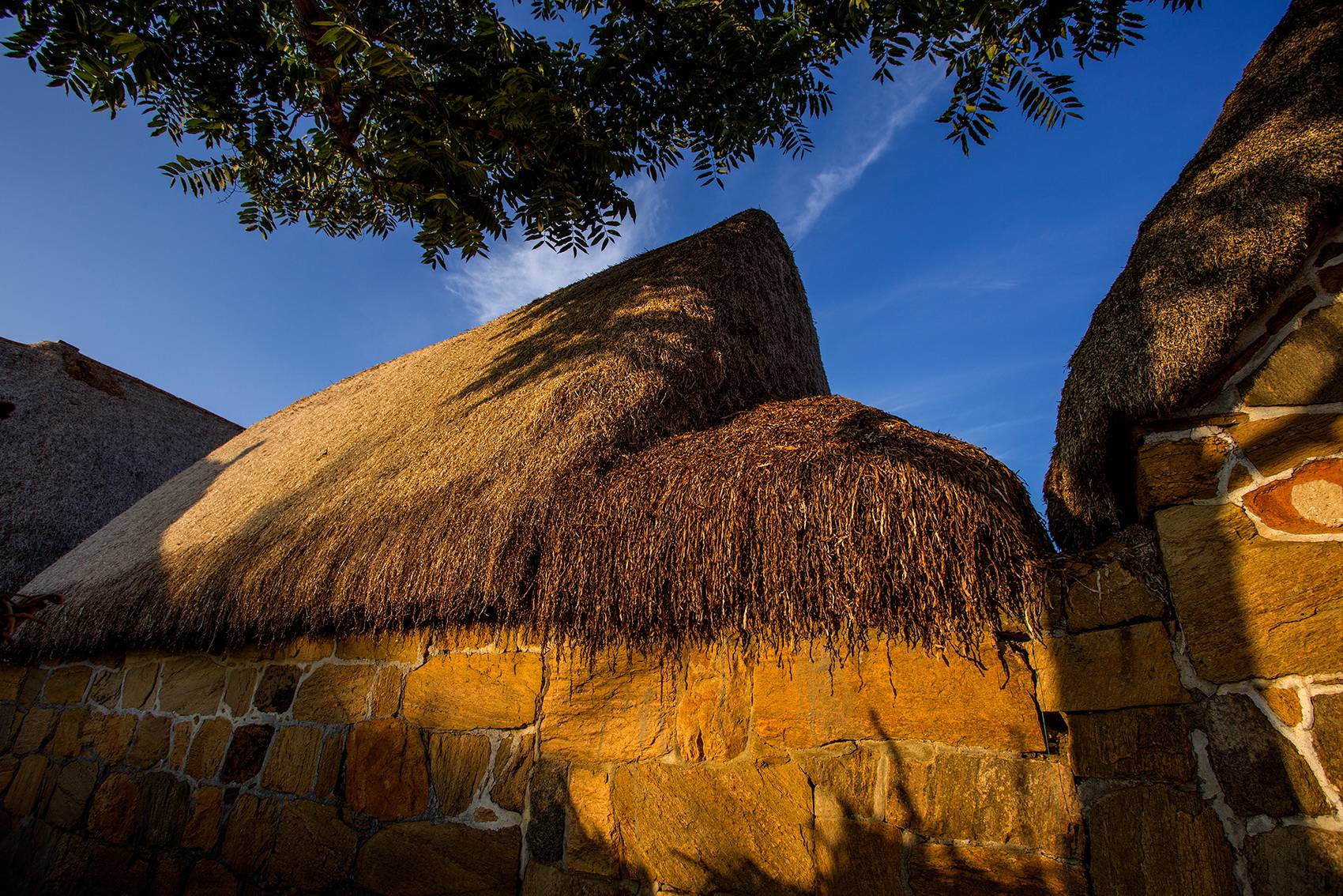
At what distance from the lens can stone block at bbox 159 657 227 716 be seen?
338 cm

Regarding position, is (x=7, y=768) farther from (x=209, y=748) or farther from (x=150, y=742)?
(x=209, y=748)

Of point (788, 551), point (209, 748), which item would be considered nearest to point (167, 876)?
point (209, 748)

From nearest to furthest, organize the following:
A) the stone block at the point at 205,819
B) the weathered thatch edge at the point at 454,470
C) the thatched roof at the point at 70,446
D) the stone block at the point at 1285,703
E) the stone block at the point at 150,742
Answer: the stone block at the point at 1285,703 < the weathered thatch edge at the point at 454,470 < the stone block at the point at 205,819 < the stone block at the point at 150,742 < the thatched roof at the point at 70,446

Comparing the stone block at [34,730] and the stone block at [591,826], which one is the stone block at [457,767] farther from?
the stone block at [34,730]

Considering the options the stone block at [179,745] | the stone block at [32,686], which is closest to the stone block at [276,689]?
the stone block at [179,745]

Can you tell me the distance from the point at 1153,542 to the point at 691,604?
54.2 inches

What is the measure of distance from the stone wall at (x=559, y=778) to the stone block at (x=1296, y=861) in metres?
0.35

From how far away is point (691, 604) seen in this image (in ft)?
6.84

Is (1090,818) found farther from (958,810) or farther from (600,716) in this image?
(600,716)

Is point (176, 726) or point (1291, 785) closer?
point (1291, 785)

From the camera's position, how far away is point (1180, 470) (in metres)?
1.67

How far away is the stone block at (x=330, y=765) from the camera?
2.78 metres

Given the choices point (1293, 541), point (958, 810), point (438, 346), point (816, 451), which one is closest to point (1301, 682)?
point (1293, 541)

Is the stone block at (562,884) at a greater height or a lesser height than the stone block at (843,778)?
lesser
